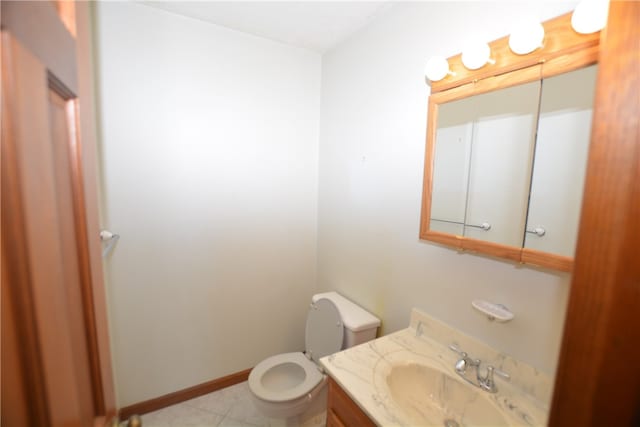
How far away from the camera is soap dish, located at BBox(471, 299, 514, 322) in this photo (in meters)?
0.98

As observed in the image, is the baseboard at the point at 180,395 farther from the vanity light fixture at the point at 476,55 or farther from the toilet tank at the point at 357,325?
the vanity light fixture at the point at 476,55

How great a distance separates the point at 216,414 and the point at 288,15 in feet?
8.32

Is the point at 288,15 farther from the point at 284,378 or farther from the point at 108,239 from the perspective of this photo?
the point at 284,378

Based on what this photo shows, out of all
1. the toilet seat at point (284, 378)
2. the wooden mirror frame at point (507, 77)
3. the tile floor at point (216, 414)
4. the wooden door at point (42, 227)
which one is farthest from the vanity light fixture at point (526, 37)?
the tile floor at point (216, 414)

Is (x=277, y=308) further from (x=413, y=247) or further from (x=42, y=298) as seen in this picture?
(x=42, y=298)

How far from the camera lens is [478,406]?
3.23 feet

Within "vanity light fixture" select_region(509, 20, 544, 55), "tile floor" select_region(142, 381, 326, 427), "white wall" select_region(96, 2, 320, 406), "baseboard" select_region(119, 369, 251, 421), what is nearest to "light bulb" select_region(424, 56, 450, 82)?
"vanity light fixture" select_region(509, 20, 544, 55)

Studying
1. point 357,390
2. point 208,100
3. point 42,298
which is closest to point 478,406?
point 357,390

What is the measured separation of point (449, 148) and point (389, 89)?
1.70 ft

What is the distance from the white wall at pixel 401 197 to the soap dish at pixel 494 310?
3cm

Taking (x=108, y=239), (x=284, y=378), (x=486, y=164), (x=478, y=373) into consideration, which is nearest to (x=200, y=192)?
(x=108, y=239)

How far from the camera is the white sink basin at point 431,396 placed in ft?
3.16

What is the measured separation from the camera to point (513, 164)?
0.99 metres

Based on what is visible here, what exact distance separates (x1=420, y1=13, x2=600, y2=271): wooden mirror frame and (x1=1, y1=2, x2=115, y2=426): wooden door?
3.96 ft
